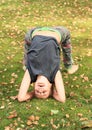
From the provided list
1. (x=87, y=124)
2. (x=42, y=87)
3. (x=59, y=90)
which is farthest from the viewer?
(x=59, y=90)

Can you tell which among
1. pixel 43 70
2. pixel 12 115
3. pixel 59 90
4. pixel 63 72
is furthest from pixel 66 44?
pixel 12 115

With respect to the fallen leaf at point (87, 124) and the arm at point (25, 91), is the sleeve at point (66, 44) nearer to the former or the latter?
the arm at point (25, 91)

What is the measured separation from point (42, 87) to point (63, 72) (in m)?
2.71

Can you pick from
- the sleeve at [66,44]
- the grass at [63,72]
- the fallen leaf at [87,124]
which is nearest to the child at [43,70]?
the grass at [63,72]

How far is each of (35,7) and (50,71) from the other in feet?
38.9

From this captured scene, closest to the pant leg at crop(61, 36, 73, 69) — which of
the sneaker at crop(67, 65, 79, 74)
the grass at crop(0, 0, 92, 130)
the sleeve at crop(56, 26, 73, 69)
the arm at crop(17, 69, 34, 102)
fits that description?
the sleeve at crop(56, 26, 73, 69)

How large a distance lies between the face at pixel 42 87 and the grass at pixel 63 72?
0.89 feet

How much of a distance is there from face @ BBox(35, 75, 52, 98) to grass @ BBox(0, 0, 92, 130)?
0.89 ft

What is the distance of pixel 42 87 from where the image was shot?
7.68 m

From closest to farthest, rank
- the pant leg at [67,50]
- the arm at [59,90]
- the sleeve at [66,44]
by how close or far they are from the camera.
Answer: the arm at [59,90] < the sleeve at [66,44] < the pant leg at [67,50]

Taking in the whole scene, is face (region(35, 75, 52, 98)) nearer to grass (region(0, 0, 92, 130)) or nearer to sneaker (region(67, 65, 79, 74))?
grass (region(0, 0, 92, 130))

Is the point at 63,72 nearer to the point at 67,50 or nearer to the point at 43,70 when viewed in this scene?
the point at 67,50

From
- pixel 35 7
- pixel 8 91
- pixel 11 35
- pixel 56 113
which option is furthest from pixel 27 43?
pixel 35 7

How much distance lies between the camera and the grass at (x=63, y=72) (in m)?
7.61
